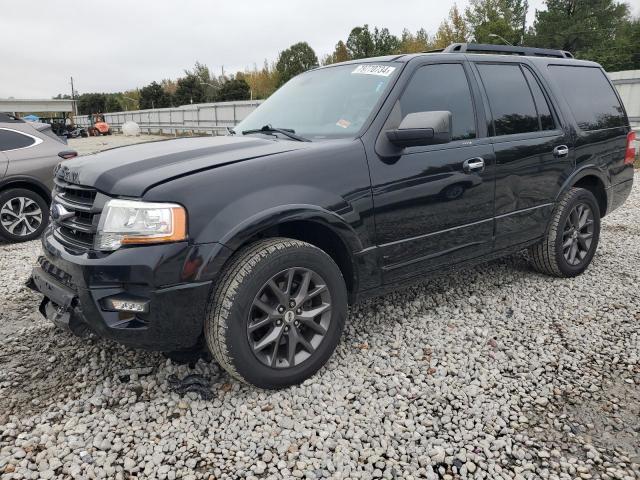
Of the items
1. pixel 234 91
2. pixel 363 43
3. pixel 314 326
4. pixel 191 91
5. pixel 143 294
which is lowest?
pixel 314 326

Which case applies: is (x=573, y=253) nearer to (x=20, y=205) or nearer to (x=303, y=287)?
(x=303, y=287)

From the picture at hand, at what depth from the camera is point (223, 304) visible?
2.56m

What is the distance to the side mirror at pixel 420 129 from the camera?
9.78 feet

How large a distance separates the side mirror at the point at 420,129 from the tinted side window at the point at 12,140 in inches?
221

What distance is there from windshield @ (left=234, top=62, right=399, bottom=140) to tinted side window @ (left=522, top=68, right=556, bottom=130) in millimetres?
A: 1471

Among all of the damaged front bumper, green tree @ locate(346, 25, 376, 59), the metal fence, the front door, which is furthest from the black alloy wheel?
green tree @ locate(346, 25, 376, 59)

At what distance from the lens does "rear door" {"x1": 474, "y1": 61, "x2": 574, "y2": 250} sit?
380 centimetres

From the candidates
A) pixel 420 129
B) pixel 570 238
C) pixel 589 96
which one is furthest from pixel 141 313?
pixel 589 96

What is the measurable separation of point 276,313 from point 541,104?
9.71 feet

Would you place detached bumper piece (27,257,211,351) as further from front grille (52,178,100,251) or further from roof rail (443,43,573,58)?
roof rail (443,43,573,58)

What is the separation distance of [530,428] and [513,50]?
3.20 meters

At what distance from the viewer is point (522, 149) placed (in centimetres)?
389

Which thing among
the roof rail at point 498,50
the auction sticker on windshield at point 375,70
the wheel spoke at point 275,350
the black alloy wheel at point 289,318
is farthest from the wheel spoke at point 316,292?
the roof rail at point 498,50

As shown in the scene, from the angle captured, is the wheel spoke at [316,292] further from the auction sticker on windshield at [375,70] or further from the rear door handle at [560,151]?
the rear door handle at [560,151]
